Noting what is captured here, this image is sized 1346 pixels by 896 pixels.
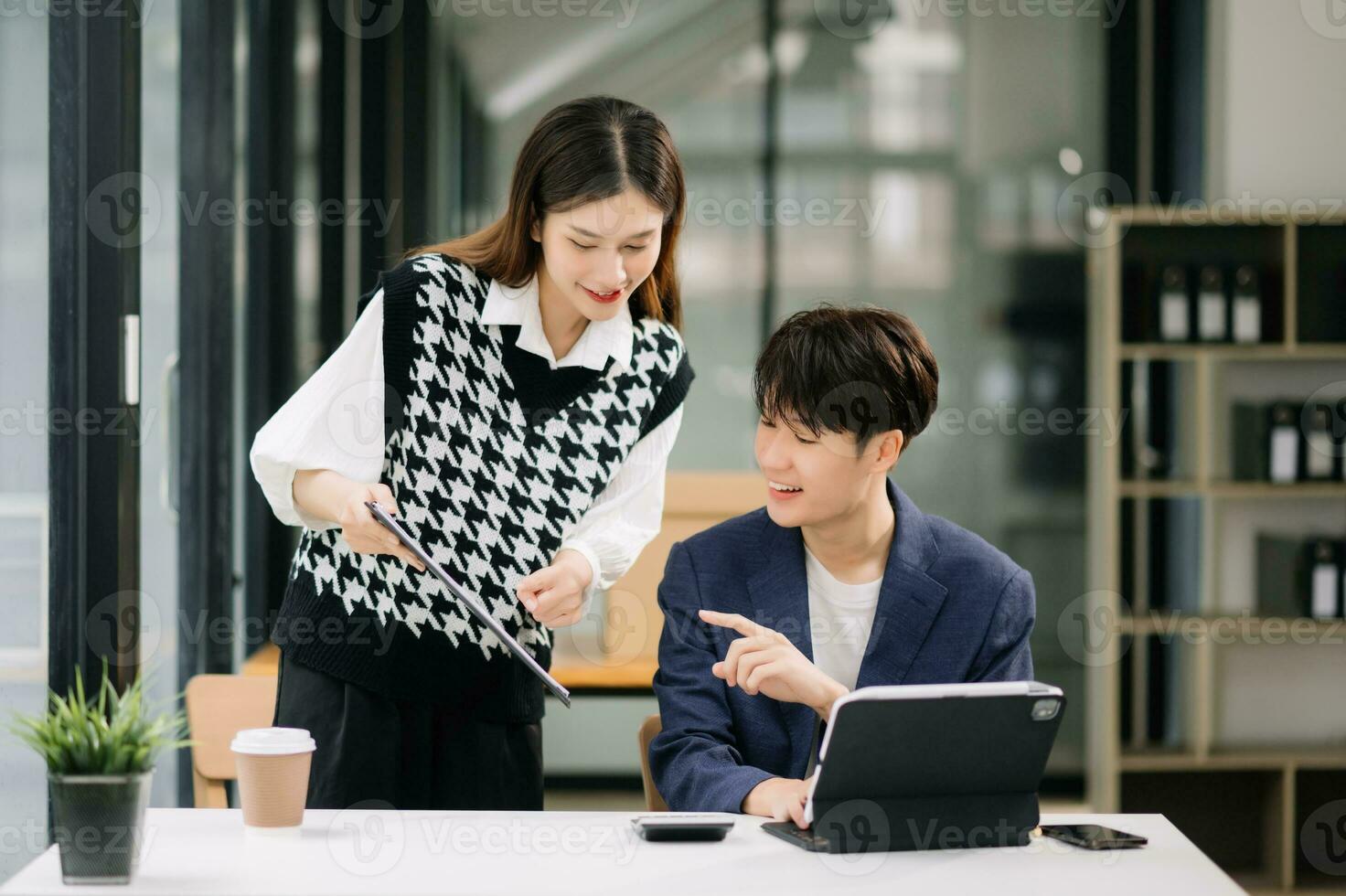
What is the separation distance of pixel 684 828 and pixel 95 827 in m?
0.58

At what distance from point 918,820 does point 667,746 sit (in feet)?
1.31

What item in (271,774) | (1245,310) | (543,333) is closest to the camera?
(271,774)

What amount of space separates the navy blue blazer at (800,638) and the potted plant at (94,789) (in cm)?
65

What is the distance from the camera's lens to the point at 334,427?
173cm

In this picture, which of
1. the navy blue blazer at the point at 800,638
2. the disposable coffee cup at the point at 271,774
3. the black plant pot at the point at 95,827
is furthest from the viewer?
the navy blue blazer at the point at 800,638

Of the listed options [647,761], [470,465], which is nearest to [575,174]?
[470,465]

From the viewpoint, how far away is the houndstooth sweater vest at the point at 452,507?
1794 mm

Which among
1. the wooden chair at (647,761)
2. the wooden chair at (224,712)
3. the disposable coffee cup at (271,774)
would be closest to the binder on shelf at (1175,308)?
the wooden chair at (647,761)

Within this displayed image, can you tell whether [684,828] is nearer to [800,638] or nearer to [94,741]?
[800,638]

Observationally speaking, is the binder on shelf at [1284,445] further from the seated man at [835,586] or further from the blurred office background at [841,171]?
the seated man at [835,586]

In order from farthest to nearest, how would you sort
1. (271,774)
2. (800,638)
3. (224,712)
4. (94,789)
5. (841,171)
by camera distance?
(841,171)
(224,712)
(800,638)
(271,774)
(94,789)

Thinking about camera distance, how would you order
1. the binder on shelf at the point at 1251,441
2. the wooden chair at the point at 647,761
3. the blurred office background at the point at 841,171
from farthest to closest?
1. the binder on shelf at the point at 1251,441
2. the blurred office background at the point at 841,171
3. the wooden chair at the point at 647,761

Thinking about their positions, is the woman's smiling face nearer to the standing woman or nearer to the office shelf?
the standing woman

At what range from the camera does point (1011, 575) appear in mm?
1762
